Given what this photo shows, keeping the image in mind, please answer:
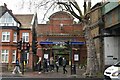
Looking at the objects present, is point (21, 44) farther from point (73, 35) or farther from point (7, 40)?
point (73, 35)

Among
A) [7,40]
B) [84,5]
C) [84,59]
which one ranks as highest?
[84,5]

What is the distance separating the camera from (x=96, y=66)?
85.0ft

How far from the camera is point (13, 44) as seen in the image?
150 feet

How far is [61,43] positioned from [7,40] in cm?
979

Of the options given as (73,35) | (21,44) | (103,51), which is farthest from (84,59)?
(21,44)

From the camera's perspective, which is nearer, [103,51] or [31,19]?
[103,51]

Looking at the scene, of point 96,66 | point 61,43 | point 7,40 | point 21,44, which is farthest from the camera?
point 61,43

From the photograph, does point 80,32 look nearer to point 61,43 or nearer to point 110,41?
point 61,43

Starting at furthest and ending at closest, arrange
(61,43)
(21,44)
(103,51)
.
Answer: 1. (61,43)
2. (103,51)
3. (21,44)

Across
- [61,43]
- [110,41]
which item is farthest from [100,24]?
[61,43]

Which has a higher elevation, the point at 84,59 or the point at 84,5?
the point at 84,5

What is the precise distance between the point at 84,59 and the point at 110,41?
20353 mm

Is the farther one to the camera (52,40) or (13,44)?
(52,40)

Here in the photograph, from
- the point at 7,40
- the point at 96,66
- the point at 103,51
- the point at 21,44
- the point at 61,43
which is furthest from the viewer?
the point at 61,43
